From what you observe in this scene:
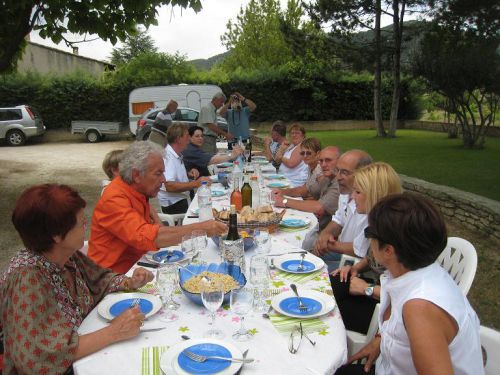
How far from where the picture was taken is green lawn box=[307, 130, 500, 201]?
8.31 metres

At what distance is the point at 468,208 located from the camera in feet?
19.6

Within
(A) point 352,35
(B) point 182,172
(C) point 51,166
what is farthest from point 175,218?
(A) point 352,35

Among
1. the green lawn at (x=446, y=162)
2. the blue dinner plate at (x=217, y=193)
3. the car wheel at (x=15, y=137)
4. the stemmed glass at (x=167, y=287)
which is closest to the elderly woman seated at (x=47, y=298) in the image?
the stemmed glass at (x=167, y=287)

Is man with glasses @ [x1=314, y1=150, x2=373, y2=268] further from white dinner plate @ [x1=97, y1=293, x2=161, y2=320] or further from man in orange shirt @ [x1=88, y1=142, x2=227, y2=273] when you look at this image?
white dinner plate @ [x1=97, y1=293, x2=161, y2=320]

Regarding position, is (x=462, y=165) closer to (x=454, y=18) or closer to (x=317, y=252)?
(x=454, y=18)

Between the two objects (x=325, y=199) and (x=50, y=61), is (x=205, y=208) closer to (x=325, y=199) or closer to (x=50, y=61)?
(x=325, y=199)

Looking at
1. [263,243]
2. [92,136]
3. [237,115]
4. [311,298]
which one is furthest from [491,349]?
[92,136]

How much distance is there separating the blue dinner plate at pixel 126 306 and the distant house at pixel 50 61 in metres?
24.7

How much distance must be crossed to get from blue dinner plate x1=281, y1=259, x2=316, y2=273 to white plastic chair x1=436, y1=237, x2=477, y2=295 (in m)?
0.77

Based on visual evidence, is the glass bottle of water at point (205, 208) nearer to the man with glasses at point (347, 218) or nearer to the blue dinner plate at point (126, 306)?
the man with glasses at point (347, 218)

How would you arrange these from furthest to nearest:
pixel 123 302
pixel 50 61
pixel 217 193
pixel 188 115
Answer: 1. pixel 50 61
2. pixel 188 115
3. pixel 217 193
4. pixel 123 302

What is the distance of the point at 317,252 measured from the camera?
3473 mm

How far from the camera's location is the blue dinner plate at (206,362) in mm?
1500

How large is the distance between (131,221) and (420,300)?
1.76 m
